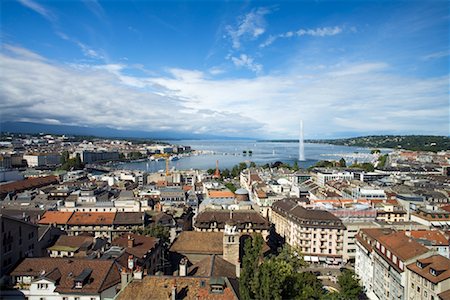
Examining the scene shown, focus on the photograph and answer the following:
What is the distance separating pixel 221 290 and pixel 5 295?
12764mm

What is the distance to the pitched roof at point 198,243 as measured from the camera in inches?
1144

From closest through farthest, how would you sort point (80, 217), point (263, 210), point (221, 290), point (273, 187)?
point (221, 290)
point (80, 217)
point (263, 210)
point (273, 187)

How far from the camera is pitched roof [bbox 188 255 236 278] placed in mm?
21688

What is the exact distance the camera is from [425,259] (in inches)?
920

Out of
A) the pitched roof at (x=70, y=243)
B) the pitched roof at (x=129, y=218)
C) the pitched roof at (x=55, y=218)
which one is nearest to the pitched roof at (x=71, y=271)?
the pitched roof at (x=70, y=243)

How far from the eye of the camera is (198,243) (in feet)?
98.1

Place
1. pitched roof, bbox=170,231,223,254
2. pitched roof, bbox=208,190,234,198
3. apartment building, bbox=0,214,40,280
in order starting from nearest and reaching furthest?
apartment building, bbox=0,214,40,280
pitched roof, bbox=170,231,223,254
pitched roof, bbox=208,190,234,198

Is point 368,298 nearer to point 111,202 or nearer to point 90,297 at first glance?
point 90,297

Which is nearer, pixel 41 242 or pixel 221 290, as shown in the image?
pixel 221 290

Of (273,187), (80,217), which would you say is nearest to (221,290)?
(80,217)

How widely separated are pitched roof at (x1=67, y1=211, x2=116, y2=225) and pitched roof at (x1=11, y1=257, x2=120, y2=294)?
65.8ft

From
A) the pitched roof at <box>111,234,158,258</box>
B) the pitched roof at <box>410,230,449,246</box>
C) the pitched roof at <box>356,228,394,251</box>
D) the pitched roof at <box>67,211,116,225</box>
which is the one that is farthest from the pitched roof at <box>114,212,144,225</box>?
the pitched roof at <box>410,230,449,246</box>

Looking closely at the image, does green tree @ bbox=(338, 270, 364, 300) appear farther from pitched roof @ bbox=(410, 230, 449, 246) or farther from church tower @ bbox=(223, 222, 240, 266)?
church tower @ bbox=(223, 222, 240, 266)

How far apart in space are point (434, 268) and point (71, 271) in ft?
77.4
